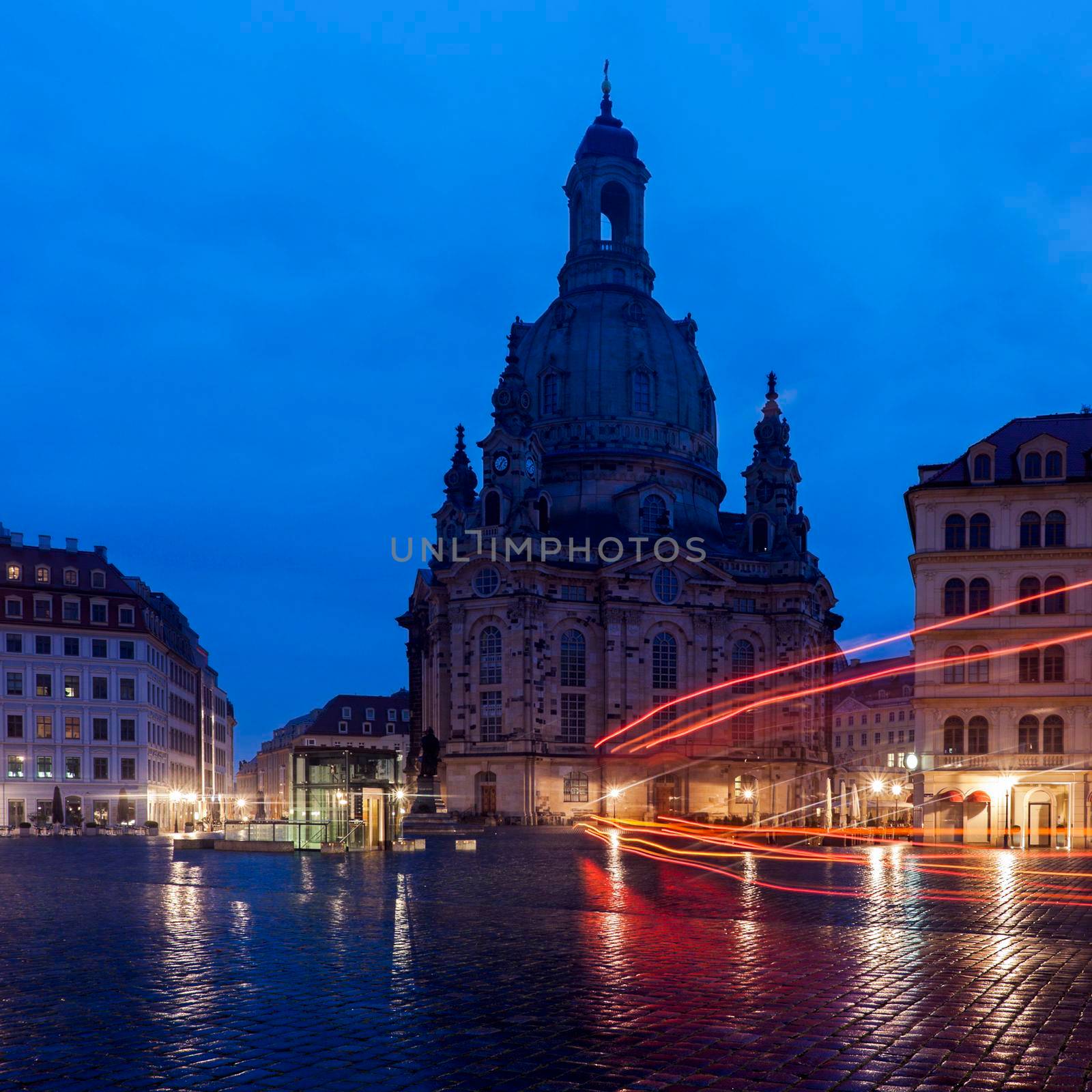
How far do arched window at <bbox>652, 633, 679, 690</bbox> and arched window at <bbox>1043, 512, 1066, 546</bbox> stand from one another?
44.3m

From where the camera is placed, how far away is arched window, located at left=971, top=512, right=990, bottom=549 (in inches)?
2422

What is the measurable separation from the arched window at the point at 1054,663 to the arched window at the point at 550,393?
193 feet

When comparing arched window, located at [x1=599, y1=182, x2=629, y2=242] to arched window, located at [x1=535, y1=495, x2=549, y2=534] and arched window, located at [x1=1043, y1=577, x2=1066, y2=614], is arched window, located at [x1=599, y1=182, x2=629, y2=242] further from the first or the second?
arched window, located at [x1=1043, y1=577, x2=1066, y2=614]

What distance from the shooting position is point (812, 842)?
58.1 metres

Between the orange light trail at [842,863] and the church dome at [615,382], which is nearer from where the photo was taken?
the orange light trail at [842,863]

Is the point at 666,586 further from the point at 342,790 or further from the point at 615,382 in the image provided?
the point at 342,790

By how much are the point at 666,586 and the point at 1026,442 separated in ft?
144

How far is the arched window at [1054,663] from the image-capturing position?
59.8 metres

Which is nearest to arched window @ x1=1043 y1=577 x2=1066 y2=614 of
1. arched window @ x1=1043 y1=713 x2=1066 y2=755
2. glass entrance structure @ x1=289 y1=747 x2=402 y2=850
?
arched window @ x1=1043 y1=713 x2=1066 y2=755

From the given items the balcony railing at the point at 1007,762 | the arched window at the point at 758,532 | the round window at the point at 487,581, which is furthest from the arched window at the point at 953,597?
the arched window at the point at 758,532

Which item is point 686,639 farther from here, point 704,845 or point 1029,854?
point 1029,854

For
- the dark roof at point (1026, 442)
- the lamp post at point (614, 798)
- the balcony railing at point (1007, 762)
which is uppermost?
the dark roof at point (1026, 442)

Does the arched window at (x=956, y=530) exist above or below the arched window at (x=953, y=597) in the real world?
above

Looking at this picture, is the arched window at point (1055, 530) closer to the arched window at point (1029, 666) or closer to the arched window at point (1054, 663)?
the arched window at point (1054, 663)
